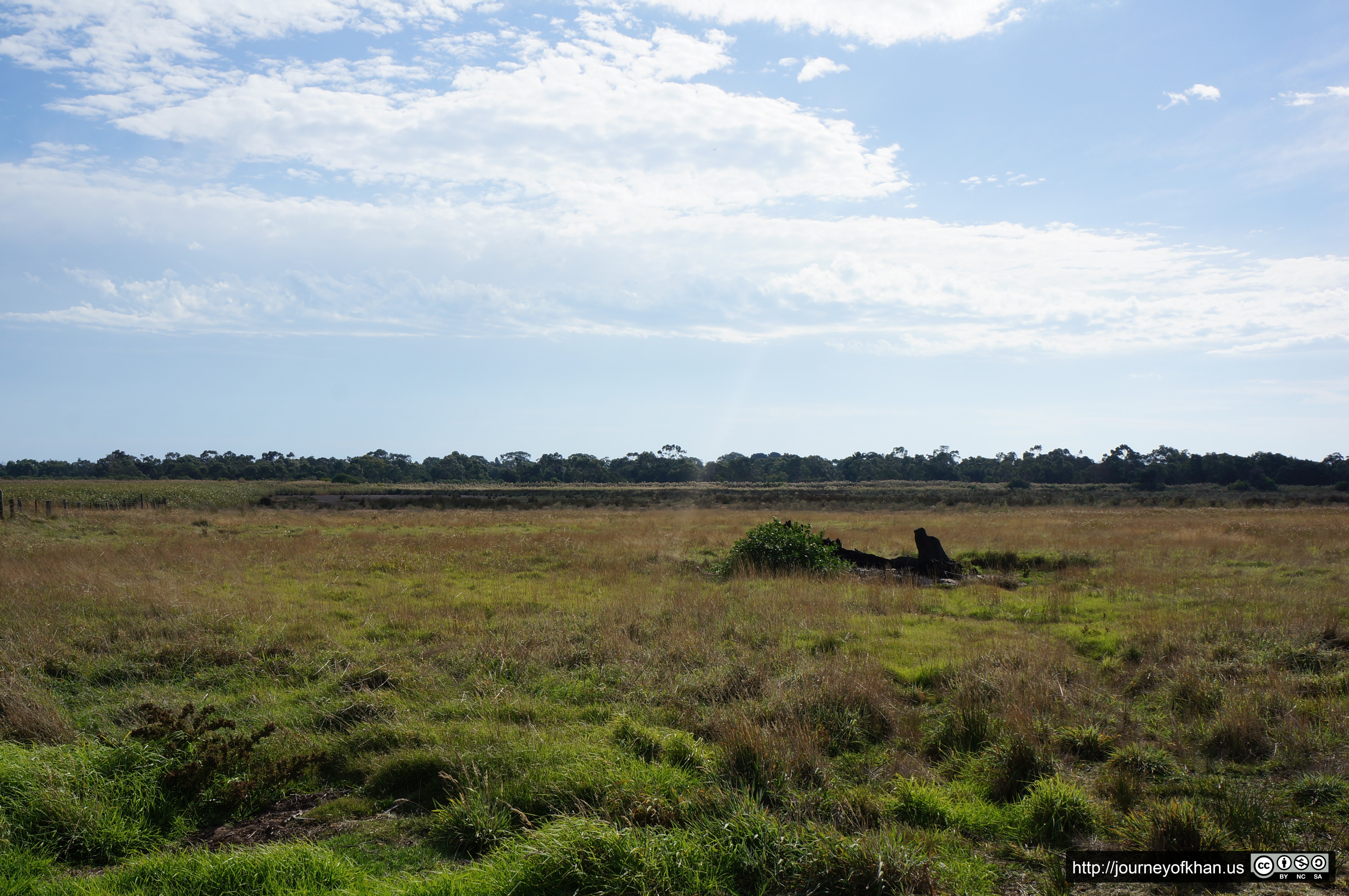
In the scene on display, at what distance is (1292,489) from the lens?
253 feet

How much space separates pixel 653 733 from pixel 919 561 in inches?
499

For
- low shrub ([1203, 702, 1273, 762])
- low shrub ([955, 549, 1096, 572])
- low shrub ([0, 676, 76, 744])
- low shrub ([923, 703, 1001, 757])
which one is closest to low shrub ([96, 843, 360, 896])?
low shrub ([0, 676, 76, 744])

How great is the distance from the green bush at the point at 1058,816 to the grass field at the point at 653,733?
0.02 meters

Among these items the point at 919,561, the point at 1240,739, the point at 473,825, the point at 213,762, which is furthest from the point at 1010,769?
the point at 919,561

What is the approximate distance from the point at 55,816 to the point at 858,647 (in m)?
8.18

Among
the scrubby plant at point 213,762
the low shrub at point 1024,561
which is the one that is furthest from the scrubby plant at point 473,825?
the low shrub at point 1024,561

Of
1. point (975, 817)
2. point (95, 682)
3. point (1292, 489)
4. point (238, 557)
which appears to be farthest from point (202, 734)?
point (1292, 489)

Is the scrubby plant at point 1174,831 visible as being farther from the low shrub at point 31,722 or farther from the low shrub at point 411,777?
the low shrub at point 31,722

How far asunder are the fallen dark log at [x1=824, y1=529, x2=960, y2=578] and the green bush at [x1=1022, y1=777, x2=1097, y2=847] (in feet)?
39.7

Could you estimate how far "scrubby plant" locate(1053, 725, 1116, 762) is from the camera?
631 centimetres

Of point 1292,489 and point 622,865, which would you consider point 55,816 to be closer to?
point 622,865

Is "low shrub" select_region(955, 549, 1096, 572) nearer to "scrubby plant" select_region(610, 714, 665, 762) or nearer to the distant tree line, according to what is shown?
"scrubby plant" select_region(610, 714, 665, 762)

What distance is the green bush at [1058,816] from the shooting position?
4.96 meters

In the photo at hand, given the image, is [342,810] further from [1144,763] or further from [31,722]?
[1144,763]
